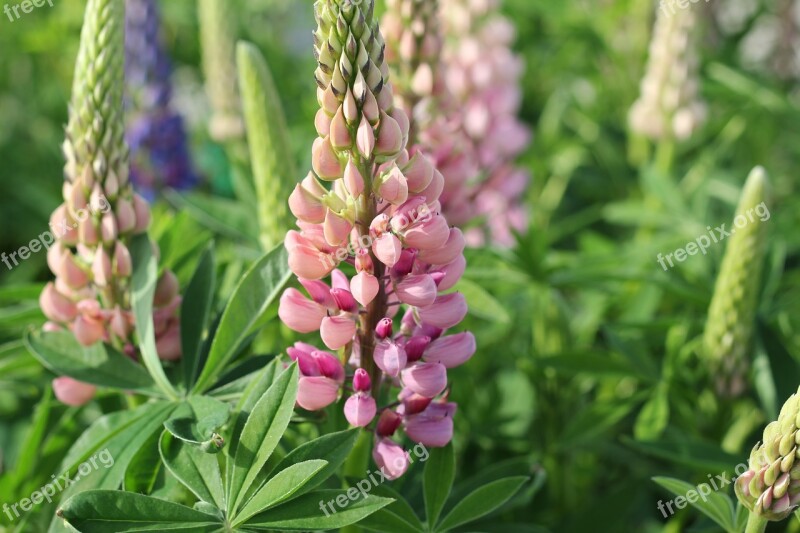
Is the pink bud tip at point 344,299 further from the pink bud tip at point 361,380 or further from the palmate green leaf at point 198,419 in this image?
the palmate green leaf at point 198,419

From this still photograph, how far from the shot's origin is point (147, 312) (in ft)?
4.50

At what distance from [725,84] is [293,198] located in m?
2.09

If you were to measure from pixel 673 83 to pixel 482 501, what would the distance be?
177cm

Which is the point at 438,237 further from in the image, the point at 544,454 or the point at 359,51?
the point at 544,454

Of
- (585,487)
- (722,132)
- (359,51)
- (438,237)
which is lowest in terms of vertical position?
(585,487)

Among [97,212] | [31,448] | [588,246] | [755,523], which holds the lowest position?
[588,246]

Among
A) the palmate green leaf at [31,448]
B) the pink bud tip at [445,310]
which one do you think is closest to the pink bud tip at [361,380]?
the pink bud tip at [445,310]

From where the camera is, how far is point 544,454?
6.49 ft

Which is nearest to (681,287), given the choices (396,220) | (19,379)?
(396,220)

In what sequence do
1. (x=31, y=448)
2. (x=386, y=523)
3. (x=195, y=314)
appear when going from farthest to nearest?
1. (x=31, y=448)
2. (x=195, y=314)
3. (x=386, y=523)

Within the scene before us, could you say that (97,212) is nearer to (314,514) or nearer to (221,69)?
(314,514)

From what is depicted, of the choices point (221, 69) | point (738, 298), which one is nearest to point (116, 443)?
point (738, 298)

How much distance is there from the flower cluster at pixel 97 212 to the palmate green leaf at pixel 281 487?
0.40 meters

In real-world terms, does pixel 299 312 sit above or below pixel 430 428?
above
